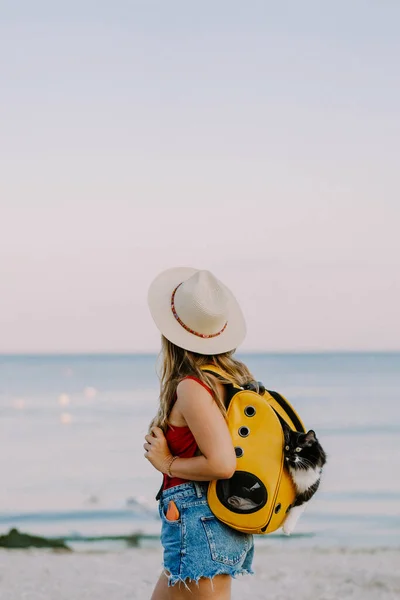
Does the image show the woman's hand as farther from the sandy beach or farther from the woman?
the sandy beach

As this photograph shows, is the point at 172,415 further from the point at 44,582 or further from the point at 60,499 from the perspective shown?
the point at 60,499

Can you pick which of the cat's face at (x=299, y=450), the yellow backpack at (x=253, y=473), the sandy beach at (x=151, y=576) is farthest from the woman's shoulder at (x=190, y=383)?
the sandy beach at (x=151, y=576)

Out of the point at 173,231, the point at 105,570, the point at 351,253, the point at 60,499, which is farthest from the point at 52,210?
the point at 105,570

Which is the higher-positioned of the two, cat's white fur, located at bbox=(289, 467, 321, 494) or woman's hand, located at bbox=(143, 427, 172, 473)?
woman's hand, located at bbox=(143, 427, 172, 473)

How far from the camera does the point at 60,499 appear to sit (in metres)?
14.5

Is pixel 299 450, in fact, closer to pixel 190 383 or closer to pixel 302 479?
pixel 302 479

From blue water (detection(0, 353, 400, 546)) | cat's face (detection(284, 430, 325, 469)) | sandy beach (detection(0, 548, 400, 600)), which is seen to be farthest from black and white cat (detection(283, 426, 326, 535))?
blue water (detection(0, 353, 400, 546))

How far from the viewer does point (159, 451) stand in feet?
9.48

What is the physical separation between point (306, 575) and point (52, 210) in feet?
76.1

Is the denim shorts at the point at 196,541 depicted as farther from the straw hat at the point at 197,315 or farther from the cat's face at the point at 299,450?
the straw hat at the point at 197,315

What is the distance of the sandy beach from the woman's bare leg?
A: 2.30 meters

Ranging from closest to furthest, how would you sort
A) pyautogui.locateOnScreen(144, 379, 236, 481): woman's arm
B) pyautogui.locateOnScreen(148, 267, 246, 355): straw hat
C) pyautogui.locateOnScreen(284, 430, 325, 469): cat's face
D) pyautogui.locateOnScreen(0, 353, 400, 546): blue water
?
1. pyautogui.locateOnScreen(144, 379, 236, 481): woman's arm
2. pyautogui.locateOnScreen(284, 430, 325, 469): cat's face
3. pyautogui.locateOnScreen(148, 267, 246, 355): straw hat
4. pyautogui.locateOnScreen(0, 353, 400, 546): blue water

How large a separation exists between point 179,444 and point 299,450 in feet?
1.23

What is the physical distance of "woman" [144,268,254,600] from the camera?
9.05 feet
